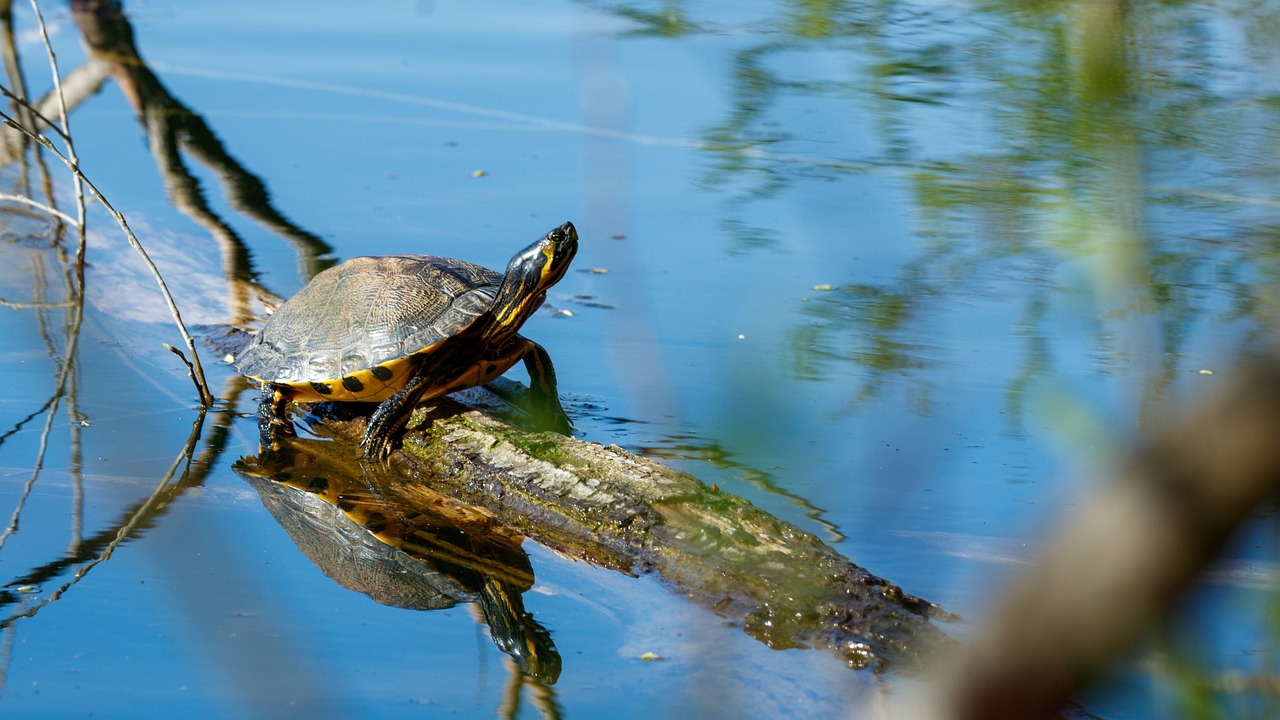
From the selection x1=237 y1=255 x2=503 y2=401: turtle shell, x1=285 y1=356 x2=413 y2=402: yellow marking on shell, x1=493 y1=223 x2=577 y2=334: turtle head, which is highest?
x1=493 y1=223 x2=577 y2=334: turtle head

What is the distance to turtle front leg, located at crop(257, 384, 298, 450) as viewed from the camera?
436 cm

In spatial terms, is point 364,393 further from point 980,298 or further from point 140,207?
point 140,207

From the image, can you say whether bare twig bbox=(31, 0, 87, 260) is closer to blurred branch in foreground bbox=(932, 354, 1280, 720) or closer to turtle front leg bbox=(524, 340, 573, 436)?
turtle front leg bbox=(524, 340, 573, 436)

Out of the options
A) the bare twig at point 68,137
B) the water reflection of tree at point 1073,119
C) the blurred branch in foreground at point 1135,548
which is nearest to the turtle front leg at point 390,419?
the bare twig at point 68,137

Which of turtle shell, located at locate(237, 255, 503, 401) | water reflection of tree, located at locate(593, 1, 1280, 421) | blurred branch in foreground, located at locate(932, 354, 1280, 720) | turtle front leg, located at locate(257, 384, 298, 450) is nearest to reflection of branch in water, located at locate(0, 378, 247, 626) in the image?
turtle front leg, located at locate(257, 384, 298, 450)

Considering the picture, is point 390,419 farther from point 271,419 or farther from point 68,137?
point 68,137

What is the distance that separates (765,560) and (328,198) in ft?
16.1

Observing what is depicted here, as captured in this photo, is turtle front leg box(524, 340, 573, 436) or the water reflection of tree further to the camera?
turtle front leg box(524, 340, 573, 436)

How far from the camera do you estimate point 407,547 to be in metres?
3.62

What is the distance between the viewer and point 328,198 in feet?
23.5

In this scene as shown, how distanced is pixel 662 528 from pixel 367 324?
1509mm

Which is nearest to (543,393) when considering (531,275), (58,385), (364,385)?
(531,275)

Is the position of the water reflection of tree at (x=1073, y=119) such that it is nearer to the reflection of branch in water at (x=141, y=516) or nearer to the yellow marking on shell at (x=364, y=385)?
the yellow marking on shell at (x=364, y=385)

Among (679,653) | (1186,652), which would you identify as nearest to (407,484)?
(679,653)
